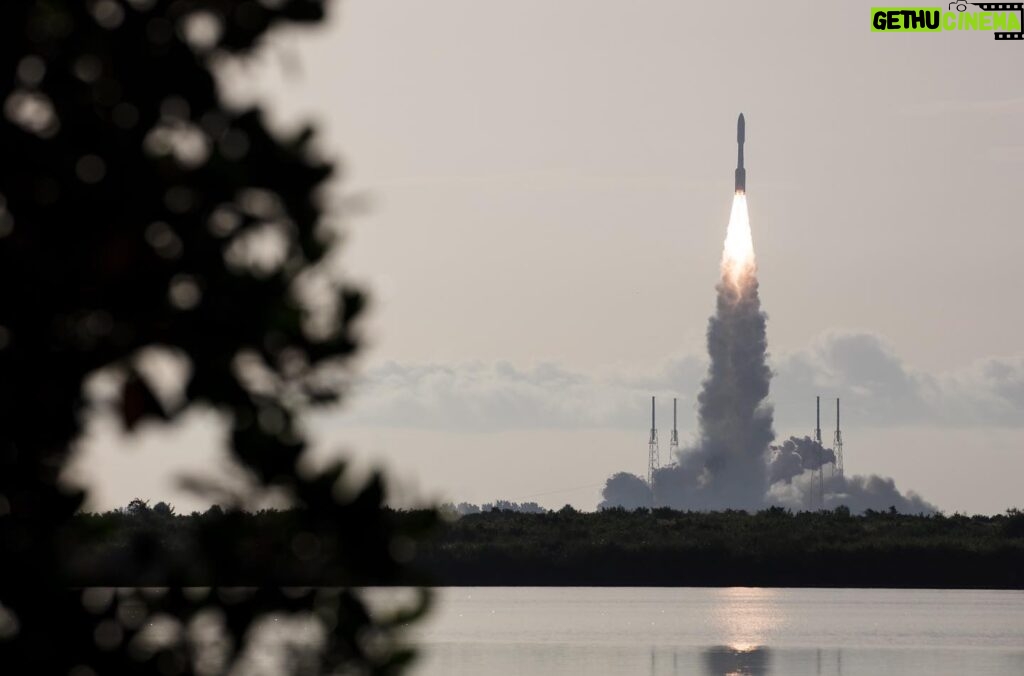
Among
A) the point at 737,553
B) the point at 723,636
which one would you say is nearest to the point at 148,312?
the point at 723,636

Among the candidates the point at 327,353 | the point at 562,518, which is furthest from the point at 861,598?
the point at 327,353

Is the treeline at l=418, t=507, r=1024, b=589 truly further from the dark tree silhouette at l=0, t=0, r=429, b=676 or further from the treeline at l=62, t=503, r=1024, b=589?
the dark tree silhouette at l=0, t=0, r=429, b=676

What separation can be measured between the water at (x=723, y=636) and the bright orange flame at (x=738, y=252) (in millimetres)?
21975

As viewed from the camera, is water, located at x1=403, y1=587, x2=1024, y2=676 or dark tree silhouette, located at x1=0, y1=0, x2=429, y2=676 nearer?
dark tree silhouette, located at x1=0, y1=0, x2=429, y2=676

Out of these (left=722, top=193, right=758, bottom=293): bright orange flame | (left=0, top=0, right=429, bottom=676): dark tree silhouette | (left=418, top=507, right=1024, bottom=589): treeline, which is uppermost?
(left=722, top=193, right=758, bottom=293): bright orange flame

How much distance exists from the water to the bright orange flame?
21975 mm

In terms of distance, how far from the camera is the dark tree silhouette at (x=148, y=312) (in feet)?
23.7

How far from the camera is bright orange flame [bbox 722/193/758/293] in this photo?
133m

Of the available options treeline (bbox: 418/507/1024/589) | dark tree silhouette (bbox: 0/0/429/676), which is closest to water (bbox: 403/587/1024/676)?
treeline (bbox: 418/507/1024/589)

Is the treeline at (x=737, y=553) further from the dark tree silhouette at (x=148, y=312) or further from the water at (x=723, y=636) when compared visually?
the dark tree silhouette at (x=148, y=312)

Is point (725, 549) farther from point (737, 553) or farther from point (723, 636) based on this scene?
point (723, 636)

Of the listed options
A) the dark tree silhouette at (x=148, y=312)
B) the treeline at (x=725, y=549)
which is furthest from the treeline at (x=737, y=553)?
the dark tree silhouette at (x=148, y=312)

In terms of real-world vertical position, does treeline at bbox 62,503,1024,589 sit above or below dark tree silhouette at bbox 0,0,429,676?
above

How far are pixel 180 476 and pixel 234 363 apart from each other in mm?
476
